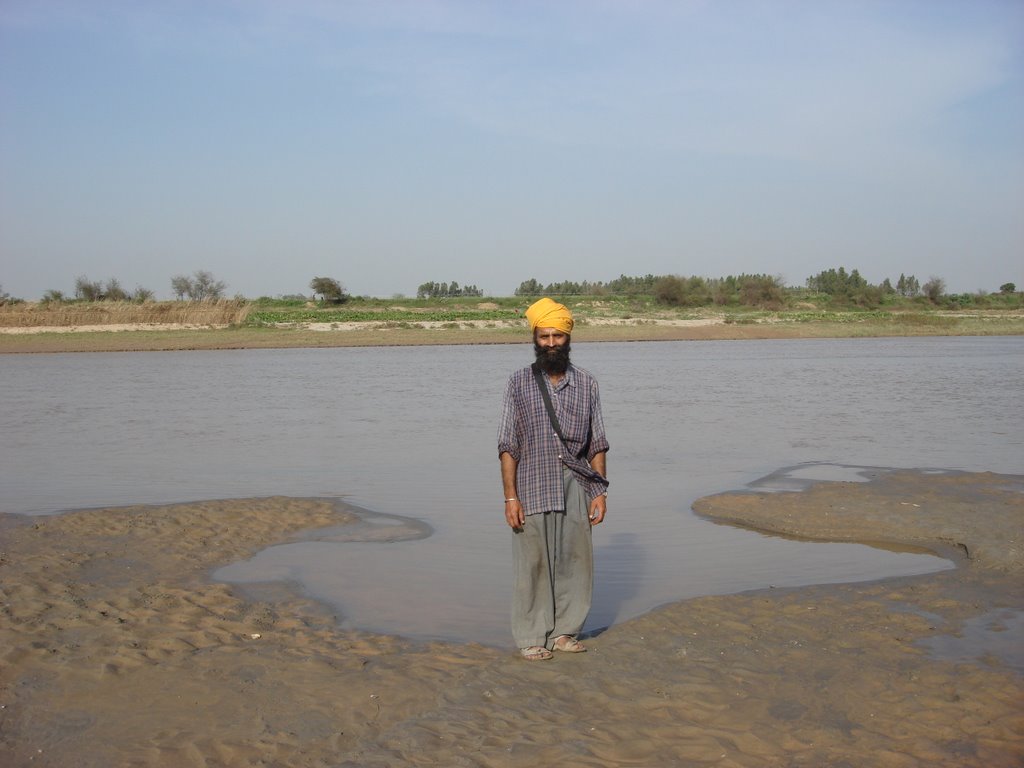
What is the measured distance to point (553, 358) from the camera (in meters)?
4.93

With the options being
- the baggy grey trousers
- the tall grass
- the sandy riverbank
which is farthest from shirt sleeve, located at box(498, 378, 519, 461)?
the tall grass

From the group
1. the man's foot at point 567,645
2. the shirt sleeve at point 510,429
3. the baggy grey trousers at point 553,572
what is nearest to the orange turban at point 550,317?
the shirt sleeve at point 510,429

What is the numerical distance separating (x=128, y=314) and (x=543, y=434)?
148 ft

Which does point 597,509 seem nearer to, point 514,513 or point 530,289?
point 514,513

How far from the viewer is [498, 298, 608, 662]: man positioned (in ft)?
16.3

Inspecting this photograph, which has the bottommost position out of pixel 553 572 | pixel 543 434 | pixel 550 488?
pixel 553 572

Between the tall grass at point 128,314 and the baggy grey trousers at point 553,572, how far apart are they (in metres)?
44.0

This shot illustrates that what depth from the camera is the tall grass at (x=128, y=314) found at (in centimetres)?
4494

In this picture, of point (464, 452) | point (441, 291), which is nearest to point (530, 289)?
point (441, 291)

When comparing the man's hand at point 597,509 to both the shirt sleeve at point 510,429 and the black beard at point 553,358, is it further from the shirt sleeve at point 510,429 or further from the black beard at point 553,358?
the black beard at point 553,358

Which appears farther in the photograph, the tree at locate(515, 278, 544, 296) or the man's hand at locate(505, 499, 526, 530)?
the tree at locate(515, 278, 544, 296)

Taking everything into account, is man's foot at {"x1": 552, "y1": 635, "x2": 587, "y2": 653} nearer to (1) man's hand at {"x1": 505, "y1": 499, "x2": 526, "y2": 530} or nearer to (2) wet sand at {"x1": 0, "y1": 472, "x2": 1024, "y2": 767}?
(2) wet sand at {"x1": 0, "y1": 472, "x2": 1024, "y2": 767}

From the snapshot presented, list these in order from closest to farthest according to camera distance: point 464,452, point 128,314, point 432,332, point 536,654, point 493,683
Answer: point 493,683, point 536,654, point 464,452, point 432,332, point 128,314

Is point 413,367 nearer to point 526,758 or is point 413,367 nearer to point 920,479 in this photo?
point 920,479
